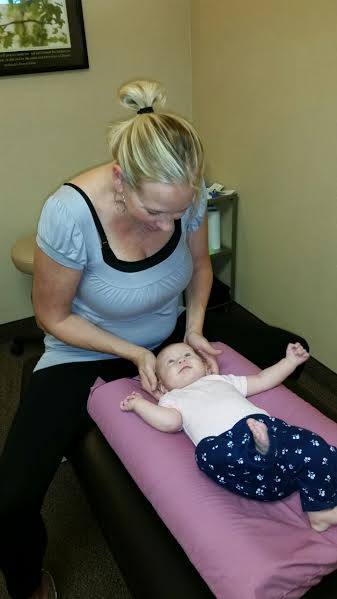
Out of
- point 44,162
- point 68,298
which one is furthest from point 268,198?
point 68,298

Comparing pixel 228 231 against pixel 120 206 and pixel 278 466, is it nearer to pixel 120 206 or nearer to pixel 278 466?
pixel 120 206

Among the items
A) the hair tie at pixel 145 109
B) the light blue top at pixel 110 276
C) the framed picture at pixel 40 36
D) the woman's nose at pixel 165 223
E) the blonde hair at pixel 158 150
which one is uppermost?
the framed picture at pixel 40 36

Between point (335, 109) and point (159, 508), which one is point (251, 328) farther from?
point (335, 109)

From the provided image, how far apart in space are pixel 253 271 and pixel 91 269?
54.9 inches

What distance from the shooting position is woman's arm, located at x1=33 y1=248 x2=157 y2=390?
1.26m

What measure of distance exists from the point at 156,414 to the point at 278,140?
4.60ft

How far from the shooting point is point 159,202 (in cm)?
107

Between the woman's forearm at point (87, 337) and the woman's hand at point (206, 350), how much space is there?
0.18 metres

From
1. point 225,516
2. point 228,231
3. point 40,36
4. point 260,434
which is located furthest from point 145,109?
point 228,231

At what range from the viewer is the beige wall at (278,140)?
1.80 meters

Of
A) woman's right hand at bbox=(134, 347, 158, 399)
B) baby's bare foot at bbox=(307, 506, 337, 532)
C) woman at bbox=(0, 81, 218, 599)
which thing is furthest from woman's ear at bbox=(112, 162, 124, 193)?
baby's bare foot at bbox=(307, 506, 337, 532)

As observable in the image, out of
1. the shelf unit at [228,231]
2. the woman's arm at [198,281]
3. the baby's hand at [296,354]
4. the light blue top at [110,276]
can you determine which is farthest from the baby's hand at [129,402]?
the shelf unit at [228,231]

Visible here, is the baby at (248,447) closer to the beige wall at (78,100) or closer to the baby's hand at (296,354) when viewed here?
the baby's hand at (296,354)

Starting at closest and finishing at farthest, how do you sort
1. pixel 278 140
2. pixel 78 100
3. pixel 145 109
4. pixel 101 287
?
pixel 145 109 → pixel 101 287 → pixel 278 140 → pixel 78 100
